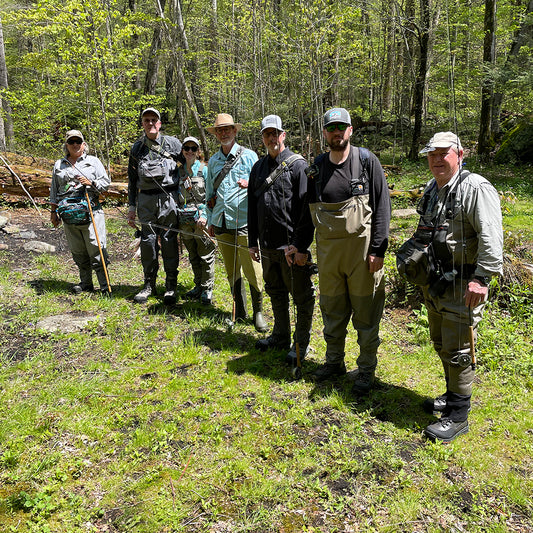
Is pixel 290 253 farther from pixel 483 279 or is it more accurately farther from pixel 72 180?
pixel 72 180

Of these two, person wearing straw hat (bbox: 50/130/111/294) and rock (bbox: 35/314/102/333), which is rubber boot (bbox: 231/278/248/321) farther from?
person wearing straw hat (bbox: 50/130/111/294)

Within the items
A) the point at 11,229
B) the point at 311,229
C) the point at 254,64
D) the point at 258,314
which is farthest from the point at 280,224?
the point at 254,64

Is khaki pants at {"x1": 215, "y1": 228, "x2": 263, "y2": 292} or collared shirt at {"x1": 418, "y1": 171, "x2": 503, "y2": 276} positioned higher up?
collared shirt at {"x1": 418, "y1": 171, "x2": 503, "y2": 276}

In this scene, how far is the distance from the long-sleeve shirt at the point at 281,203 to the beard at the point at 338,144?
449 millimetres

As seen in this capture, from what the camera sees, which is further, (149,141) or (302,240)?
(149,141)

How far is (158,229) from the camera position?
5.93 m

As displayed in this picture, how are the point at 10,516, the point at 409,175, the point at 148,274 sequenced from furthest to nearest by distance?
the point at 409,175
the point at 148,274
the point at 10,516

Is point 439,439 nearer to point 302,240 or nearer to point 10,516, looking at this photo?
point 302,240

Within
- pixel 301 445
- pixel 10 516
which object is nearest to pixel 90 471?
pixel 10 516

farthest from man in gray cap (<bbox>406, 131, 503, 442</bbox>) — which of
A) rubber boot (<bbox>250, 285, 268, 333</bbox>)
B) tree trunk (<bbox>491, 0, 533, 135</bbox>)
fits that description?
tree trunk (<bbox>491, 0, 533, 135</bbox>)

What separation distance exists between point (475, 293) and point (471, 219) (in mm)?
532

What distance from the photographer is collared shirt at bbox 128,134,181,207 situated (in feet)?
18.3

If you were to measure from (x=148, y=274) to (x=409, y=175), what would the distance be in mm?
12931

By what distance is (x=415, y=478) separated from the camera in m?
2.91
